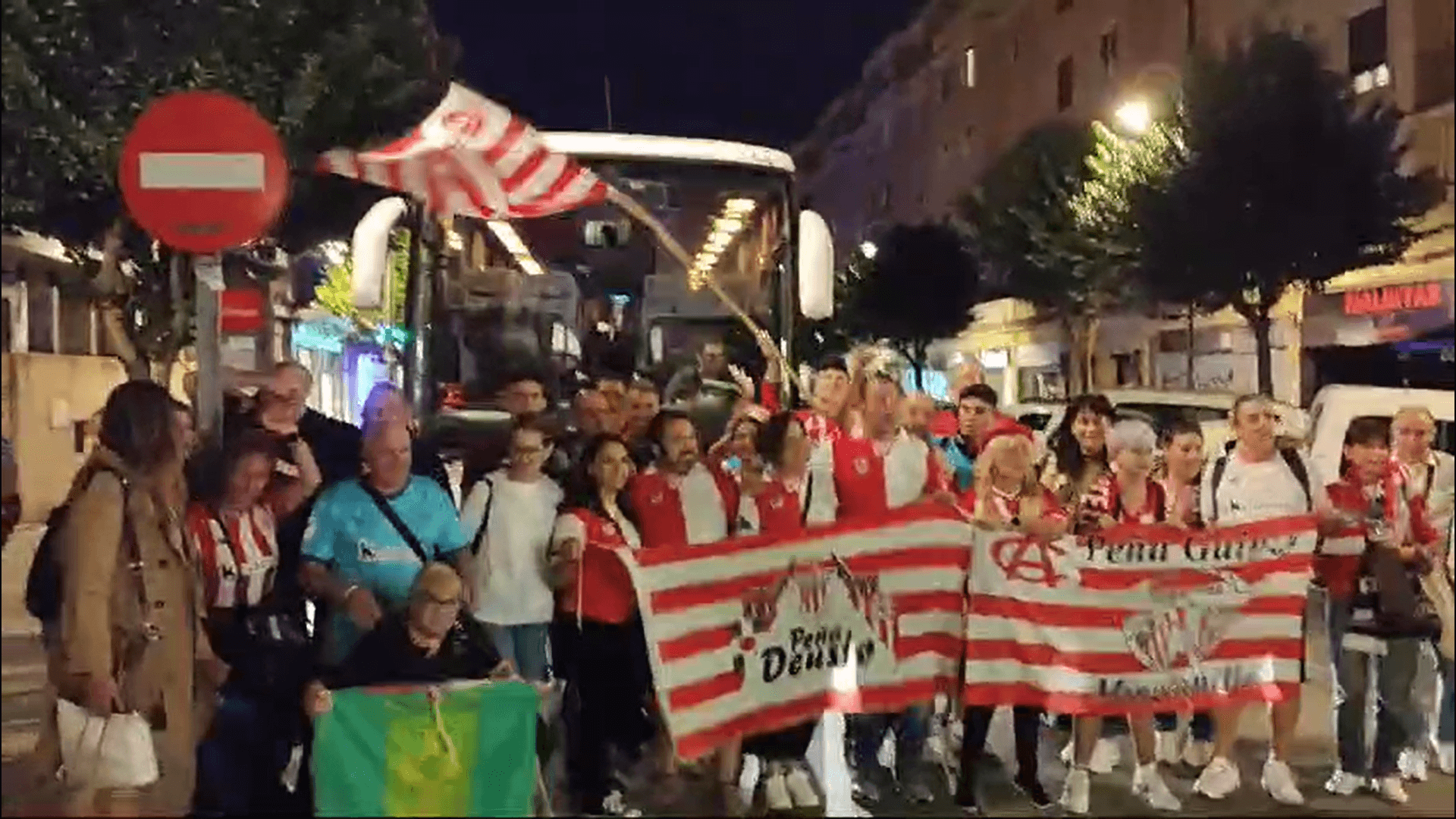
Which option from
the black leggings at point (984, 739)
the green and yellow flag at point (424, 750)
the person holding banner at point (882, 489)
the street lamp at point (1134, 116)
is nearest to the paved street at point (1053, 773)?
the black leggings at point (984, 739)

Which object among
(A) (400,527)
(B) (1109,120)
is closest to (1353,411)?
(B) (1109,120)

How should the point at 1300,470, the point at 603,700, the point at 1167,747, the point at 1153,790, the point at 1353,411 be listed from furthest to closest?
the point at 1167,747 → the point at 1353,411 → the point at 1300,470 → the point at 1153,790 → the point at 603,700

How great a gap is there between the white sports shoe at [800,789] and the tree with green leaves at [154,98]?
315 centimetres

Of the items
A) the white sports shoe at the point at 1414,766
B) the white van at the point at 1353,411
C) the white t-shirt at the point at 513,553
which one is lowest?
the white sports shoe at the point at 1414,766

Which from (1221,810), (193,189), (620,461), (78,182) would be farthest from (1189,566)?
(78,182)

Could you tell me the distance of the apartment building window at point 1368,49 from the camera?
7.60m

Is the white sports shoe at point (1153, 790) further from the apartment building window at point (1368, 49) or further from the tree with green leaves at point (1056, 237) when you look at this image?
the apartment building window at point (1368, 49)

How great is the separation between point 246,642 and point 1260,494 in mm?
4248

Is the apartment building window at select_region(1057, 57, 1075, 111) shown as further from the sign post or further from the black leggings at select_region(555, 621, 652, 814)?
the sign post

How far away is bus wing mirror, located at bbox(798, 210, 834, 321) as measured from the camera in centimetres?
777

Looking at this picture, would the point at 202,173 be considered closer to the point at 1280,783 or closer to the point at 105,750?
the point at 105,750

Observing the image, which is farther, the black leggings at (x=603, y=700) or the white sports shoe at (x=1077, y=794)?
the white sports shoe at (x=1077, y=794)

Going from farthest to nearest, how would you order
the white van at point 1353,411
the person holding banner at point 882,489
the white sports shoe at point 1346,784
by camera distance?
1. the white van at point 1353,411
2. the white sports shoe at point 1346,784
3. the person holding banner at point 882,489

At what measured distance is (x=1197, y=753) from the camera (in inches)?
298
